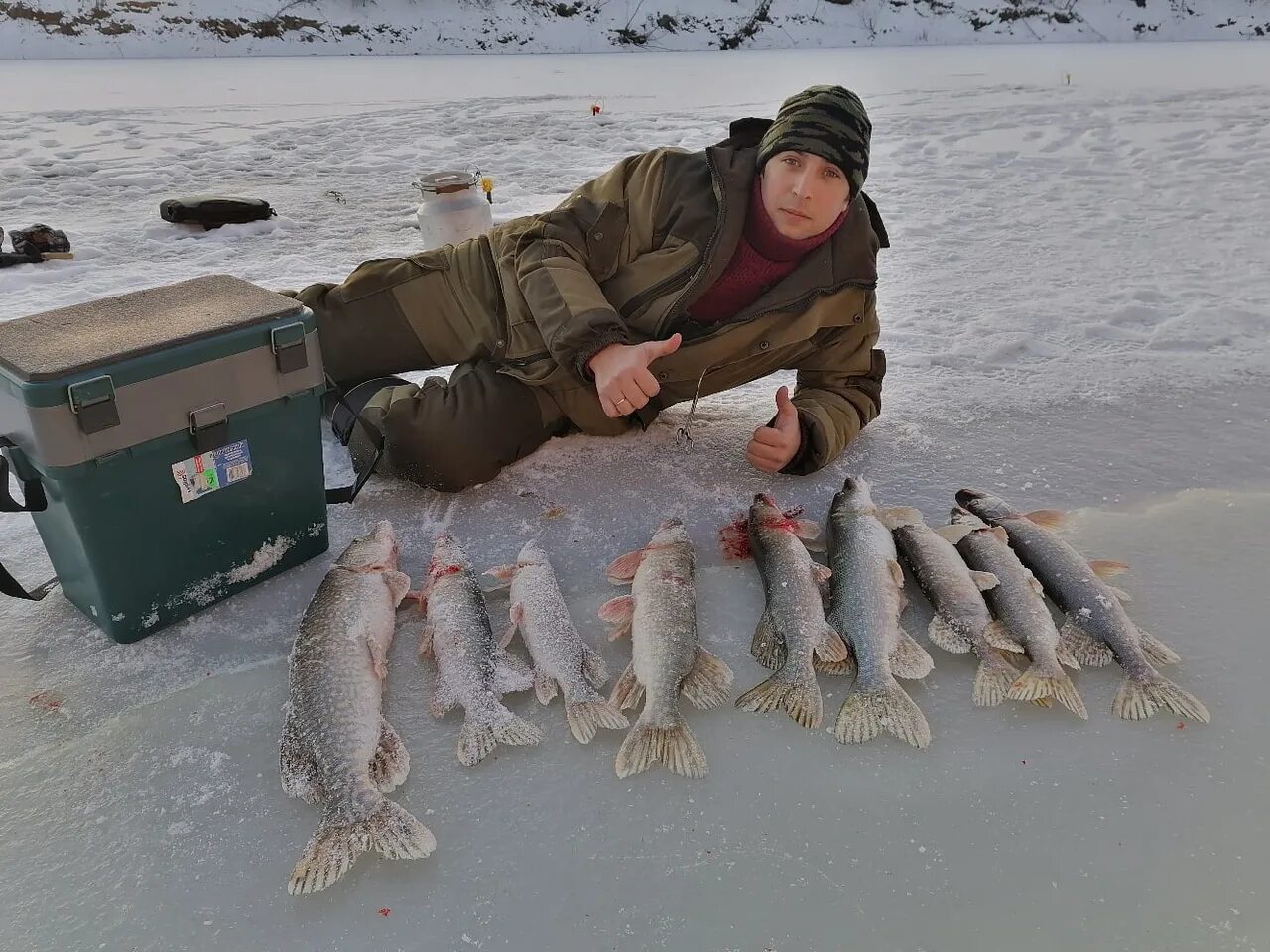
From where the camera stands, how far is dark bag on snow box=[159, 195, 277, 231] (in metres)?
5.70

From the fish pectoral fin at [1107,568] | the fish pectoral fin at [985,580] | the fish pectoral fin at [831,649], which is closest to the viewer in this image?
the fish pectoral fin at [831,649]

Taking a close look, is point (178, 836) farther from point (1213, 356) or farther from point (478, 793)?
point (1213, 356)

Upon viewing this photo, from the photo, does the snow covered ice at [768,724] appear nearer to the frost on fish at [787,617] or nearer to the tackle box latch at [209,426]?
the frost on fish at [787,617]

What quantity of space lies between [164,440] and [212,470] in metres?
0.17

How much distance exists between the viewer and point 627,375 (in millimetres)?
2553

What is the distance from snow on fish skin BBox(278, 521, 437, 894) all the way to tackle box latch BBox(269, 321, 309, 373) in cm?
54

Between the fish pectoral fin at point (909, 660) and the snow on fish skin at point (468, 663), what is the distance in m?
0.89

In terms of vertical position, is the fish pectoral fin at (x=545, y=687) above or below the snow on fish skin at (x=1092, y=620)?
below

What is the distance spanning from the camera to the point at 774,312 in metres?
2.93

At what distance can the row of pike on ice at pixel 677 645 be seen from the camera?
1.88 meters

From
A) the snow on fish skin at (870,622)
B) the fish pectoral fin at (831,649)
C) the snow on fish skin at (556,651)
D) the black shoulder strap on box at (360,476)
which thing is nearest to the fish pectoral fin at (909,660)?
the snow on fish skin at (870,622)

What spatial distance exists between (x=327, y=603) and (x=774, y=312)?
1.68 m

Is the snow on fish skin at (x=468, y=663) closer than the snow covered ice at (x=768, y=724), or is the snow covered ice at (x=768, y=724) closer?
the snow covered ice at (x=768, y=724)

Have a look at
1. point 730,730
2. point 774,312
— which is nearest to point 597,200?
point 774,312
